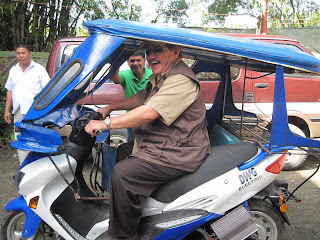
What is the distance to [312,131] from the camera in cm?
526

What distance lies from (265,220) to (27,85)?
3458 mm

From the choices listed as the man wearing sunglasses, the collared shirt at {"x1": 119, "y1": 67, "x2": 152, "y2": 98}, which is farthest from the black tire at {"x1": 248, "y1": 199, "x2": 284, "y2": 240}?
the collared shirt at {"x1": 119, "y1": 67, "x2": 152, "y2": 98}

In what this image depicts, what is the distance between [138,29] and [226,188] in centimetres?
126

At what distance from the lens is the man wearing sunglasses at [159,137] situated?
2.33 metres

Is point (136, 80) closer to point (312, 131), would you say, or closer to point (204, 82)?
point (204, 82)

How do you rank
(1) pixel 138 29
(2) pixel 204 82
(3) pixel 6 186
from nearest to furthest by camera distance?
1. (1) pixel 138 29
2. (3) pixel 6 186
3. (2) pixel 204 82

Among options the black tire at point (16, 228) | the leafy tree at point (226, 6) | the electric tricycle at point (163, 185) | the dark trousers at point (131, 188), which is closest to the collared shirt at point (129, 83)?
the electric tricycle at point (163, 185)

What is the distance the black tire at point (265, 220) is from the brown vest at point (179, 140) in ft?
1.97

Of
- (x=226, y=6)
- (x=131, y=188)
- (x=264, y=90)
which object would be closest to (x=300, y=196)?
(x=264, y=90)

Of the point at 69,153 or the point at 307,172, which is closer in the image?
the point at 69,153

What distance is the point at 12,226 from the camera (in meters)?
2.68

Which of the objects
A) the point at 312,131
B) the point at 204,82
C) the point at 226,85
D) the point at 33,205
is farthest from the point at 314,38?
the point at 33,205

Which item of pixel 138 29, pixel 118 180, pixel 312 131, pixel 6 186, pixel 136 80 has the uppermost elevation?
pixel 138 29

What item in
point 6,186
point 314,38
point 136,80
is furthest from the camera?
point 314,38
